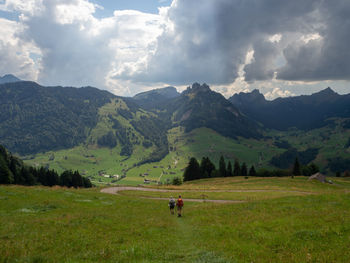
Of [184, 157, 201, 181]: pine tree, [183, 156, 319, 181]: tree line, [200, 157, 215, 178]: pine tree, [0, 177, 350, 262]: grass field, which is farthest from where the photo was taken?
[200, 157, 215, 178]: pine tree

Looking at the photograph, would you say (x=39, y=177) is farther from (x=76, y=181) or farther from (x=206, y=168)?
(x=206, y=168)

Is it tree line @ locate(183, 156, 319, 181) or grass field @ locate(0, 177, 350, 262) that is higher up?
grass field @ locate(0, 177, 350, 262)

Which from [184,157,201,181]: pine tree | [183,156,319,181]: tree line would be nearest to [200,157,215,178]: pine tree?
[183,156,319,181]: tree line

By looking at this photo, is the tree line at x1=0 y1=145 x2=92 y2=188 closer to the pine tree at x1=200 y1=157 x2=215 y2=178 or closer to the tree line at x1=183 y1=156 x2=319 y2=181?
the tree line at x1=183 y1=156 x2=319 y2=181

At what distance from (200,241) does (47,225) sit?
46.8 ft

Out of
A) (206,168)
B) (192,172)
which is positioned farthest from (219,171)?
(192,172)

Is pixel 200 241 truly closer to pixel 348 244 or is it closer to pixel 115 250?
pixel 115 250

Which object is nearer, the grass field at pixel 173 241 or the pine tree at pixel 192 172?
the grass field at pixel 173 241

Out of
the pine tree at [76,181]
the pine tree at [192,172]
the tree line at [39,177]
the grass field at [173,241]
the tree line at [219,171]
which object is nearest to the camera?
the grass field at [173,241]

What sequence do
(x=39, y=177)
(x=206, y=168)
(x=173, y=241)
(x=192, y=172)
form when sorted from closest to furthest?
(x=173, y=241)
(x=39, y=177)
(x=192, y=172)
(x=206, y=168)

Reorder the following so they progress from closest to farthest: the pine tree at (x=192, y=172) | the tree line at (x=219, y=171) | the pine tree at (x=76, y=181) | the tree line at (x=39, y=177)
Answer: the tree line at (x=39, y=177) → the pine tree at (x=76, y=181) → the pine tree at (x=192, y=172) → the tree line at (x=219, y=171)

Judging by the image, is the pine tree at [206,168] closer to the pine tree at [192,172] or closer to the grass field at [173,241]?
the pine tree at [192,172]

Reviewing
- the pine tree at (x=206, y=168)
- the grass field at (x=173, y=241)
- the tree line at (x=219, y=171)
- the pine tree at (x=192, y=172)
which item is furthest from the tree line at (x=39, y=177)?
the grass field at (x=173, y=241)

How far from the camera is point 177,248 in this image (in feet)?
49.1
